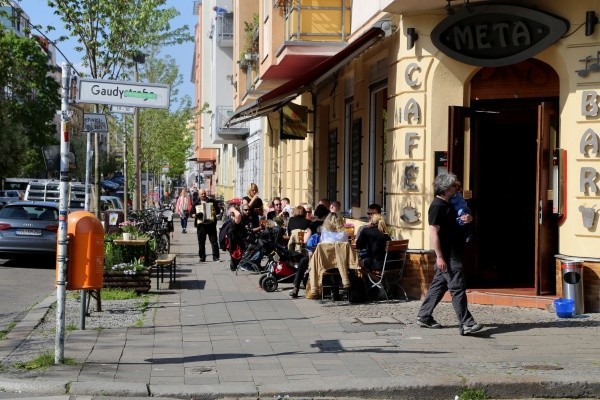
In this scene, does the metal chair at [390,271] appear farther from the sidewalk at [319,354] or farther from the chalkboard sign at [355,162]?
the chalkboard sign at [355,162]

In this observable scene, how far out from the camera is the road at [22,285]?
13867 mm

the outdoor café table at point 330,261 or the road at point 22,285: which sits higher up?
the outdoor café table at point 330,261

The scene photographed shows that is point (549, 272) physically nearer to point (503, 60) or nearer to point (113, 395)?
point (503, 60)

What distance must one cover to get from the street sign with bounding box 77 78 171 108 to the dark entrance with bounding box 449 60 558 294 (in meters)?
4.49

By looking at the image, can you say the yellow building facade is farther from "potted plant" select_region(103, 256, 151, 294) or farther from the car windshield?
the car windshield

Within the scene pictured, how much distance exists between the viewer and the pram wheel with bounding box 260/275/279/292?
15.9 meters

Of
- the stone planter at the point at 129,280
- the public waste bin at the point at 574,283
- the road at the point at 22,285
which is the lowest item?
the road at the point at 22,285

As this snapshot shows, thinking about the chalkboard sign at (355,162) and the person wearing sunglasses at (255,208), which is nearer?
the chalkboard sign at (355,162)

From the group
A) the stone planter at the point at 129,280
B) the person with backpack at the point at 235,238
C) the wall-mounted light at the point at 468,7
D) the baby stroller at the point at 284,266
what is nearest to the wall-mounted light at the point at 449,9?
the wall-mounted light at the point at 468,7

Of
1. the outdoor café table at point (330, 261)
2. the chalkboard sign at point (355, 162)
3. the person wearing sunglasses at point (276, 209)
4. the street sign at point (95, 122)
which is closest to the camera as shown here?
the outdoor café table at point (330, 261)

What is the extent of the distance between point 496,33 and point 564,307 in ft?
12.5

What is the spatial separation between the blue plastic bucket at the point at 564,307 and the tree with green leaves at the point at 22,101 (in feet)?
153

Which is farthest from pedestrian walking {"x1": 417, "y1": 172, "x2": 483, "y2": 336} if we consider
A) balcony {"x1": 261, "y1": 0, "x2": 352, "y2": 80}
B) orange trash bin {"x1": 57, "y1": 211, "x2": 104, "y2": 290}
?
balcony {"x1": 261, "y1": 0, "x2": 352, "y2": 80}

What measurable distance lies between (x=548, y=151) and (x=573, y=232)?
116 cm
